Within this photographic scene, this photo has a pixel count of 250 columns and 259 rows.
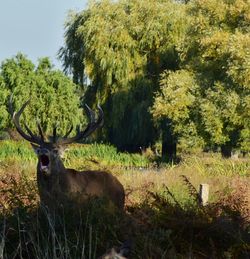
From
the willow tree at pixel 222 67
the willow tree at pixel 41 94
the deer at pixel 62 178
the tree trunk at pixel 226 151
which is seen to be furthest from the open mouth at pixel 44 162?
the willow tree at pixel 41 94

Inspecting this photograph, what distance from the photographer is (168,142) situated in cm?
3694

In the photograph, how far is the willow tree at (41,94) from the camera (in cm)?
5222

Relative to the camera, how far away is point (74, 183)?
939cm

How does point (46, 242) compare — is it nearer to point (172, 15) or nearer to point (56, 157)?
point (56, 157)

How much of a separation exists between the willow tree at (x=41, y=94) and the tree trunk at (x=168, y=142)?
1471 cm

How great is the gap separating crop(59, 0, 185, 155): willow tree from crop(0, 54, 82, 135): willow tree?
14.1m

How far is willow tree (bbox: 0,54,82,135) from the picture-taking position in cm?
5222

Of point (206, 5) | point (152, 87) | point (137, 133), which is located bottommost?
point (137, 133)

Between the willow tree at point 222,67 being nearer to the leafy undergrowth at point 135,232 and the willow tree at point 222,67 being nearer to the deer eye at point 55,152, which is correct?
the deer eye at point 55,152

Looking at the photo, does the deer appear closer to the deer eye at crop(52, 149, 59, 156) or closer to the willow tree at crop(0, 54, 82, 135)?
the deer eye at crop(52, 149, 59, 156)

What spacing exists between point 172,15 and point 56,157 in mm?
28830

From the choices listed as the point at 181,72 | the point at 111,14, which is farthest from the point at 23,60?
the point at 181,72

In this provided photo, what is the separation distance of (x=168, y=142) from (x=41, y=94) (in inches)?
770

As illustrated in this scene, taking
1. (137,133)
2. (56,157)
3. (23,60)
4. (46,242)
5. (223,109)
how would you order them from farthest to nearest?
1. (23,60)
2. (137,133)
3. (223,109)
4. (56,157)
5. (46,242)
